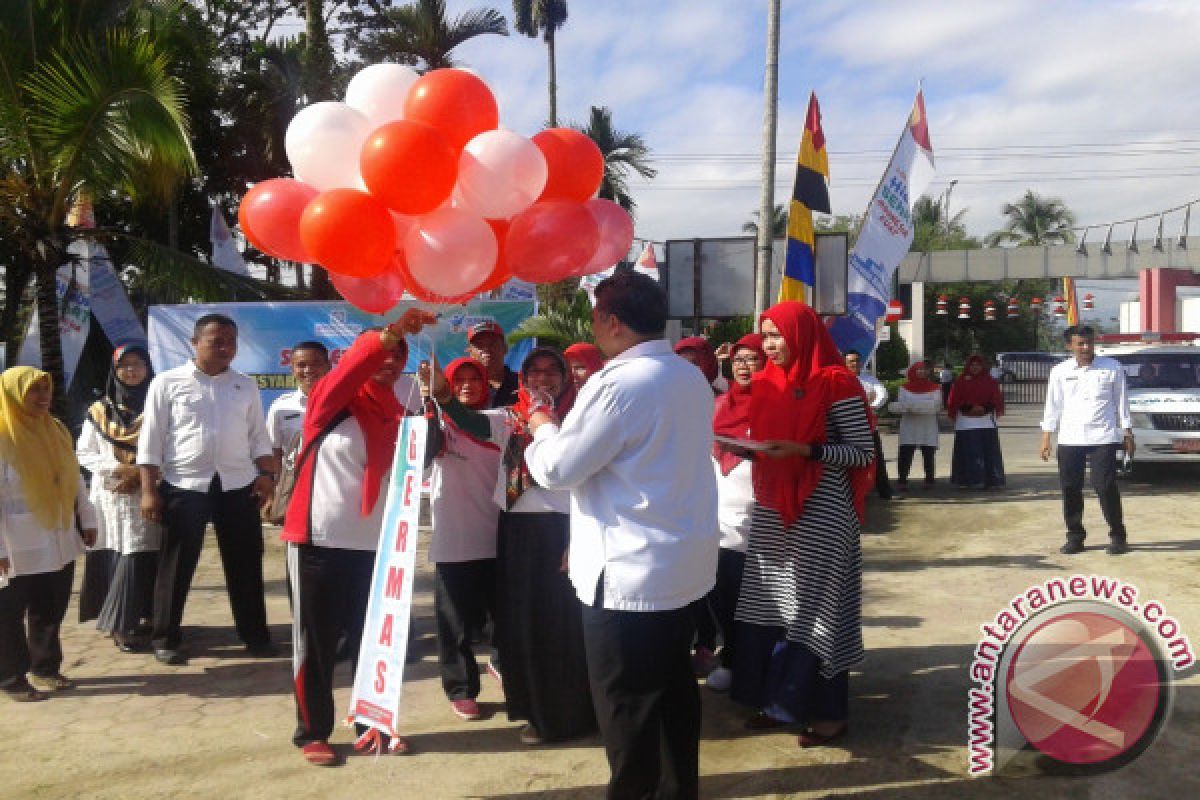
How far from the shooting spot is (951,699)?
453cm

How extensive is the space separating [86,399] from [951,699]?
13404 millimetres

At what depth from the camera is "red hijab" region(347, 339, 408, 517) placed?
4004 millimetres

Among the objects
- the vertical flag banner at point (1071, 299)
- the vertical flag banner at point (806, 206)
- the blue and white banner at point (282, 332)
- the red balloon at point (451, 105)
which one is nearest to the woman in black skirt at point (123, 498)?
the red balloon at point (451, 105)

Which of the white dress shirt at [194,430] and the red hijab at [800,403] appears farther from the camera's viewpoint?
the white dress shirt at [194,430]

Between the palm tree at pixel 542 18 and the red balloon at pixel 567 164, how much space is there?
82.0ft

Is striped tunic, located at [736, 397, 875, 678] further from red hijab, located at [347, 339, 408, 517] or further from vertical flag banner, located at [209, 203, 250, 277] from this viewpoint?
vertical flag banner, located at [209, 203, 250, 277]

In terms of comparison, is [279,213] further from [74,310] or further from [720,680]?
[74,310]

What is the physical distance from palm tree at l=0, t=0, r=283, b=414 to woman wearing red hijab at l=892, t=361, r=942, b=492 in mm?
8101

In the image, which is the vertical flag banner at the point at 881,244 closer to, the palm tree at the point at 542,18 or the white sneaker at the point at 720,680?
the white sneaker at the point at 720,680

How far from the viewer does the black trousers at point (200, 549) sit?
209 inches

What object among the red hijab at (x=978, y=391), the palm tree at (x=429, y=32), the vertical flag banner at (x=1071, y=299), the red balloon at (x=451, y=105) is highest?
the palm tree at (x=429, y=32)

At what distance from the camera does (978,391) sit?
461 inches

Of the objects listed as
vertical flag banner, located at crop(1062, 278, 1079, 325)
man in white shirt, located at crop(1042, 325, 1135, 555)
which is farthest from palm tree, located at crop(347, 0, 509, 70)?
vertical flag banner, located at crop(1062, 278, 1079, 325)

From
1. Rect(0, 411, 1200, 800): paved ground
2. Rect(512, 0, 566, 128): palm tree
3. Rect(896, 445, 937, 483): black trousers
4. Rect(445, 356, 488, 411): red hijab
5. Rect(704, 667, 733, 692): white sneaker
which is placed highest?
Rect(512, 0, 566, 128): palm tree
